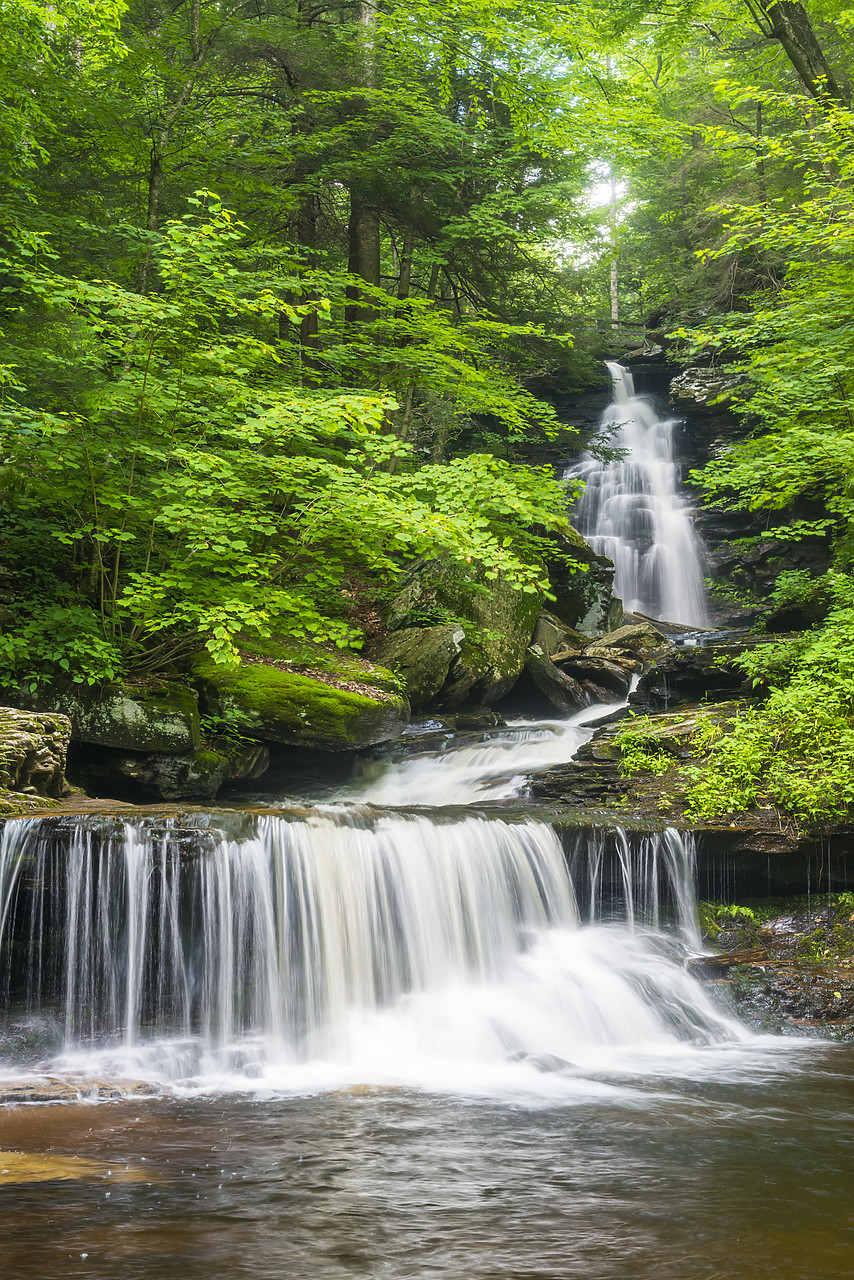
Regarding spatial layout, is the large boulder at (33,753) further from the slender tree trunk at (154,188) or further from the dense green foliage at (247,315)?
the slender tree trunk at (154,188)

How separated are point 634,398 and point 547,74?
10246 millimetres

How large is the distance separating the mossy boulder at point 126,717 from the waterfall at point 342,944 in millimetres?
1986

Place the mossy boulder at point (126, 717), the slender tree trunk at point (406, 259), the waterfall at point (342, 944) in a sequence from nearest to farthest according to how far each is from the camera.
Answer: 1. the waterfall at point (342, 944)
2. the mossy boulder at point (126, 717)
3. the slender tree trunk at point (406, 259)

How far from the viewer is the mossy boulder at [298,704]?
30.4 feet

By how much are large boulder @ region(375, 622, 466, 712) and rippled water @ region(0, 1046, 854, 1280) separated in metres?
7.20

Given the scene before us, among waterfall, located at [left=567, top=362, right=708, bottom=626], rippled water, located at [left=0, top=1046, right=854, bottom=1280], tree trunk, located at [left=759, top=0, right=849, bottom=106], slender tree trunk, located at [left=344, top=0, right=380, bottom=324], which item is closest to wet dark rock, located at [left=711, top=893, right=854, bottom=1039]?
rippled water, located at [left=0, top=1046, right=854, bottom=1280]

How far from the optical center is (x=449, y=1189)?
11.2 ft

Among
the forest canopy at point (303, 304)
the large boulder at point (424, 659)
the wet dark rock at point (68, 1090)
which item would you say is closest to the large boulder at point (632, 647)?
the forest canopy at point (303, 304)

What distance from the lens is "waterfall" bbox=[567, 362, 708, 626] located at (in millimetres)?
17875

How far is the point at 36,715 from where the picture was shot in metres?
6.73

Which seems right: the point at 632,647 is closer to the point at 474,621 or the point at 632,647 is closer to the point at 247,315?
the point at 474,621

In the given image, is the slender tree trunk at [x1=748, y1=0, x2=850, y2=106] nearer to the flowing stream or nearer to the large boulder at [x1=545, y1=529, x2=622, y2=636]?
the large boulder at [x1=545, y1=529, x2=622, y2=636]

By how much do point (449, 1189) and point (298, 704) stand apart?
645cm

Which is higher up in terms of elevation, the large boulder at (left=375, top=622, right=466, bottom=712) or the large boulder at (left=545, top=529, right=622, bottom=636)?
the large boulder at (left=545, top=529, right=622, bottom=636)
